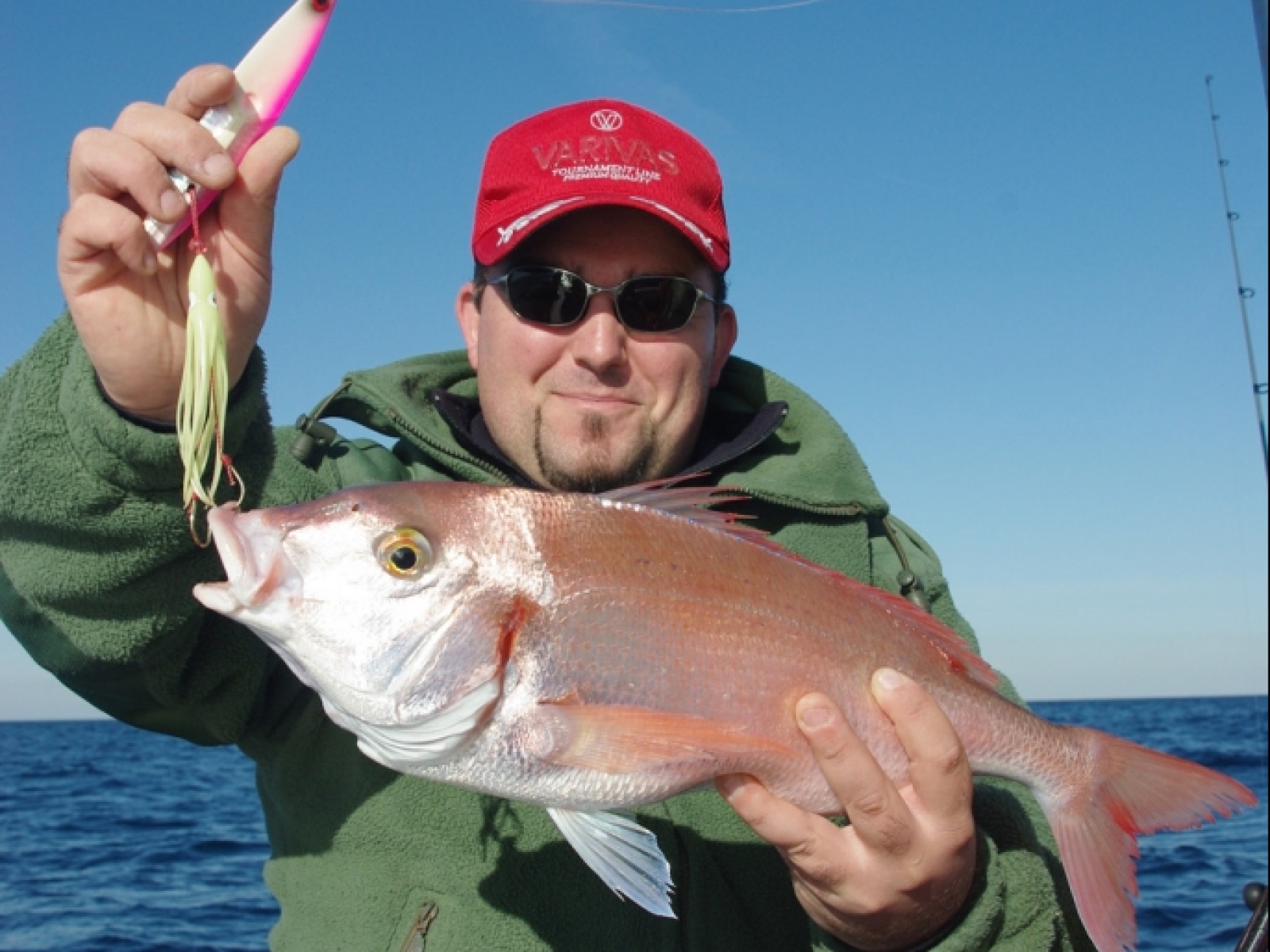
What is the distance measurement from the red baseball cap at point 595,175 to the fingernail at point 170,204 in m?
1.36

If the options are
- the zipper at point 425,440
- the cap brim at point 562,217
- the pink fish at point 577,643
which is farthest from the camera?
the cap brim at point 562,217

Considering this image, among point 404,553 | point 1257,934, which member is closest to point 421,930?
point 404,553

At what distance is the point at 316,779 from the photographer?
271 centimetres

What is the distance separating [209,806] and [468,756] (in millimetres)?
21680

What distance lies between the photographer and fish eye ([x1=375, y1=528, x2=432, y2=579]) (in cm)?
203

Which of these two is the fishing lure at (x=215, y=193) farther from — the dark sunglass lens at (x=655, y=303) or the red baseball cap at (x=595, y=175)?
the dark sunglass lens at (x=655, y=303)

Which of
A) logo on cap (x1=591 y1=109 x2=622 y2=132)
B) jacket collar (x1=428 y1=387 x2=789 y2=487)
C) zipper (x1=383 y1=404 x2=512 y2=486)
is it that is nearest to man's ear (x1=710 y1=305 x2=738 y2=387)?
jacket collar (x1=428 y1=387 x2=789 y2=487)

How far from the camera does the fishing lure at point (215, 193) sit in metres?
1.86

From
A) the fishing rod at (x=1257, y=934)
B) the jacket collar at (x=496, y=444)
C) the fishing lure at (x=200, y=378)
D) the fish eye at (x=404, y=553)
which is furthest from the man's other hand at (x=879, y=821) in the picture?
the fishing rod at (x=1257, y=934)

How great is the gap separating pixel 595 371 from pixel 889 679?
54.2 inches

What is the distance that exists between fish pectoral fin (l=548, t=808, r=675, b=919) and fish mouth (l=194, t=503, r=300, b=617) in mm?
691

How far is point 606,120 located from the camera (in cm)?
347

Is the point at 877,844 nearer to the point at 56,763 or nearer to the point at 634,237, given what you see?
the point at 634,237

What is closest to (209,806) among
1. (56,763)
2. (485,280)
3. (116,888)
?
(116,888)
